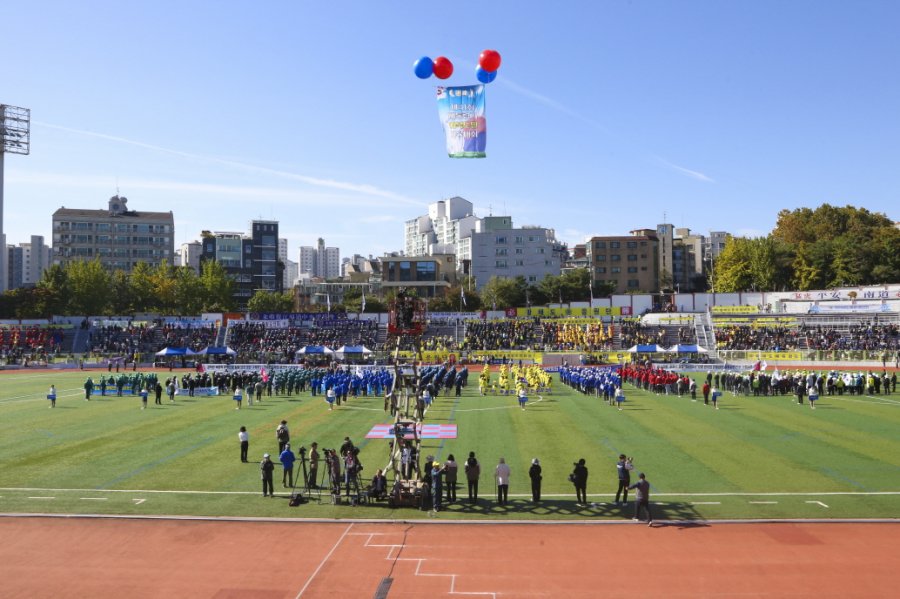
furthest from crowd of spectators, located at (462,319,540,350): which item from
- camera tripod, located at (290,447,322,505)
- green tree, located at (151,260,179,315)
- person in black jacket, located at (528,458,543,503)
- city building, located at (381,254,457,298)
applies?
person in black jacket, located at (528,458,543,503)

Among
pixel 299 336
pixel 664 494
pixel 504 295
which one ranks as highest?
pixel 504 295

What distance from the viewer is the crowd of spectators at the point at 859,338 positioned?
6431 centimetres

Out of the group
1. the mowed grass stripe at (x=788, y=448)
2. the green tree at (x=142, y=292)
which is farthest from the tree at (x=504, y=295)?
the mowed grass stripe at (x=788, y=448)

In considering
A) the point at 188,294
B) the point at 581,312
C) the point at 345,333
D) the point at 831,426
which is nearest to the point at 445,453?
the point at 831,426

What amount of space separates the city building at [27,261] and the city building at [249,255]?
2814 inches

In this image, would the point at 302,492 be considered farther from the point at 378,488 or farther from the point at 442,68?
the point at 442,68

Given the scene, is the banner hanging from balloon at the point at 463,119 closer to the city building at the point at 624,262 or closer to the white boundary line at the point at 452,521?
the white boundary line at the point at 452,521

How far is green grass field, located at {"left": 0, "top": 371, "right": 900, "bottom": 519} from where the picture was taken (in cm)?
1864

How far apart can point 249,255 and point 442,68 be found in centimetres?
13349

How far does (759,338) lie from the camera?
69.1 metres

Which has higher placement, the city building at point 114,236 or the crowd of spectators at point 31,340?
the city building at point 114,236

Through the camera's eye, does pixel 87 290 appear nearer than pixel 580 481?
No

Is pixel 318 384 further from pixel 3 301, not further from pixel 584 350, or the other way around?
pixel 3 301

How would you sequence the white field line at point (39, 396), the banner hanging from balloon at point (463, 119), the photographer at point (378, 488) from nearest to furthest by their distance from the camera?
the photographer at point (378, 488) → the banner hanging from balloon at point (463, 119) → the white field line at point (39, 396)
